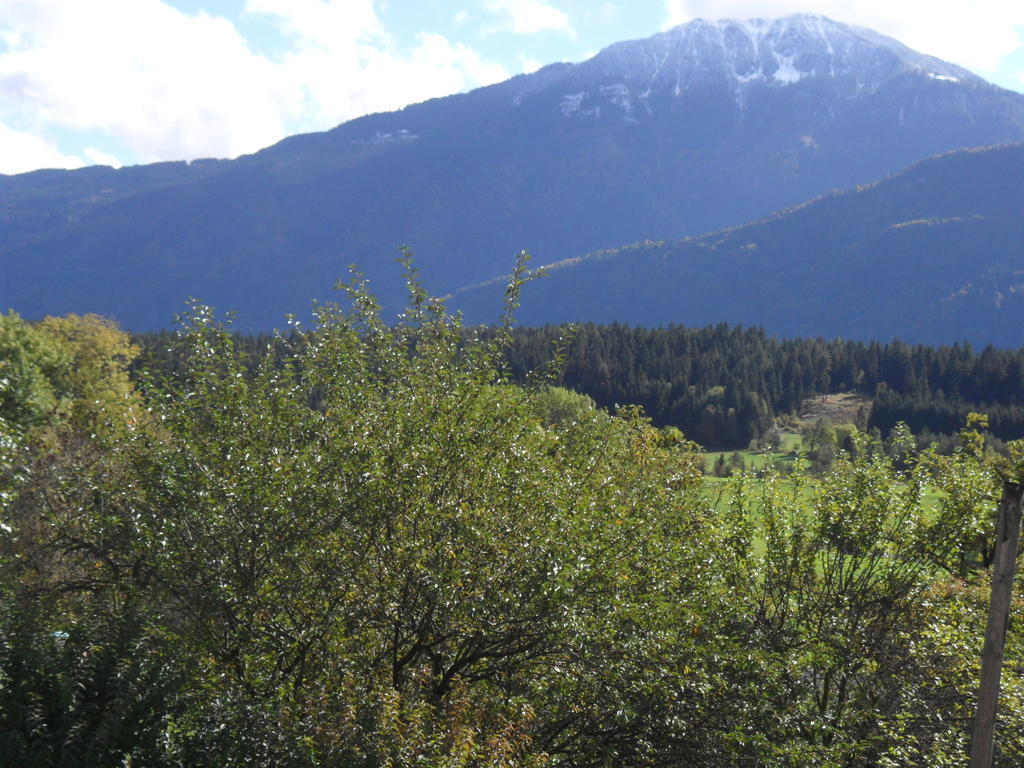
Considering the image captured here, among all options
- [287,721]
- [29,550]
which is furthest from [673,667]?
[29,550]

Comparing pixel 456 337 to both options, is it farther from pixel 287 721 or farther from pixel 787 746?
pixel 787 746

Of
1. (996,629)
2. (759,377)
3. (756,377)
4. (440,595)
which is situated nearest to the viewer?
(996,629)

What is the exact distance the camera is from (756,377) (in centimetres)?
15362

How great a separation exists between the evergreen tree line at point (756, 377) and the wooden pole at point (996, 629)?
376 feet

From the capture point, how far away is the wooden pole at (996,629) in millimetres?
9219

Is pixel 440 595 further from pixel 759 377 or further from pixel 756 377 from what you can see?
pixel 759 377

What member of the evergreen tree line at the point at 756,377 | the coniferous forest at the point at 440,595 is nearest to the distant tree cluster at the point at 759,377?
the evergreen tree line at the point at 756,377

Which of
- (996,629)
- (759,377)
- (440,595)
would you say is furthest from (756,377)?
(996,629)

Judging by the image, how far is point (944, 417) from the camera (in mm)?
128875

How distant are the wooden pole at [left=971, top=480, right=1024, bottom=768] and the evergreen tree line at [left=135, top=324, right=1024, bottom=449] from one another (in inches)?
4510

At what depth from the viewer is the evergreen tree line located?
13388 centimetres

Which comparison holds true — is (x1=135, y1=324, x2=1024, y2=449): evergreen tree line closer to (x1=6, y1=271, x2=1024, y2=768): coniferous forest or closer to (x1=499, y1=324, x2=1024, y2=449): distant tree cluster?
(x1=499, y1=324, x2=1024, y2=449): distant tree cluster

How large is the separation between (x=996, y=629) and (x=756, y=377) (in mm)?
149862

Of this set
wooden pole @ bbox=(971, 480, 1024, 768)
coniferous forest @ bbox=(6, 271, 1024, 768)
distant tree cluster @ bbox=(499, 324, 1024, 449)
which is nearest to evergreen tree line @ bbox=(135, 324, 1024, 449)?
distant tree cluster @ bbox=(499, 324, 1024, 449)
